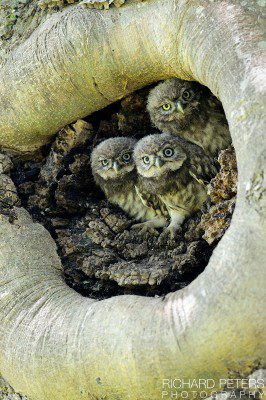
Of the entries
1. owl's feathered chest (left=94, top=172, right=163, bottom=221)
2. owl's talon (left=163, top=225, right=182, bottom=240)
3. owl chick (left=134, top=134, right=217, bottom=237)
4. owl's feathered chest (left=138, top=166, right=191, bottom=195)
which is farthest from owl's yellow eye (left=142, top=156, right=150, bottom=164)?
owl's talon (left=163, top=225, right=182, bottom=240)

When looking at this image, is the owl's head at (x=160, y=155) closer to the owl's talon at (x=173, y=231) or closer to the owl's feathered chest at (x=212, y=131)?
the owl's feathered chest at (x=212, y=131)

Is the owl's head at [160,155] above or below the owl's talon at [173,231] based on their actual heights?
above

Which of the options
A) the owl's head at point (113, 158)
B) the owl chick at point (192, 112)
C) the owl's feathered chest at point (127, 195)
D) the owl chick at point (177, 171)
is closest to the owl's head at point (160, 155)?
the owl chick at point (177, 171)

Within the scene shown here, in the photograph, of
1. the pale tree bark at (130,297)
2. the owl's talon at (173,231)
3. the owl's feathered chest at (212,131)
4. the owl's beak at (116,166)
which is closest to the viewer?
the pale tree bark at (130,297)

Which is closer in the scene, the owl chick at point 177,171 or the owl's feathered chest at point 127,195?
the owl chick at point 177,171

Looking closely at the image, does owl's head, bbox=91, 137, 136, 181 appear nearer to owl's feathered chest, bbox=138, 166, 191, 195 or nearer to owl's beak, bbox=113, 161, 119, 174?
owl's beak, bbox=113, 161, 119, 174

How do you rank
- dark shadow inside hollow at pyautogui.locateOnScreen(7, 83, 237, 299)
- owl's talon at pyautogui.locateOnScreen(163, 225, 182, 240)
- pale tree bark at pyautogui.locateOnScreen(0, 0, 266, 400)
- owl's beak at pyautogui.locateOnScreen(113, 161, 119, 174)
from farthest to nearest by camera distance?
owl's beak at pyautogui.locateOnScreen(113, 161, 119, 174) → owl's talon at pyautogui.locateOnScreen(163, 225, 182, 240) → dark shadow inside hollow at pyautogui.locateOnScreen(7, 83, 237, 299) → pale tree bark at pyautogui.locateOnScreen(0, 0, 266, 400)

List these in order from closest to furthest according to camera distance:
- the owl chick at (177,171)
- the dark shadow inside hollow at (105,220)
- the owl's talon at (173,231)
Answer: the dark shadow inside hollow at (105,220) → the owl's talon at (173,231) → the owl chick at (177,171)
